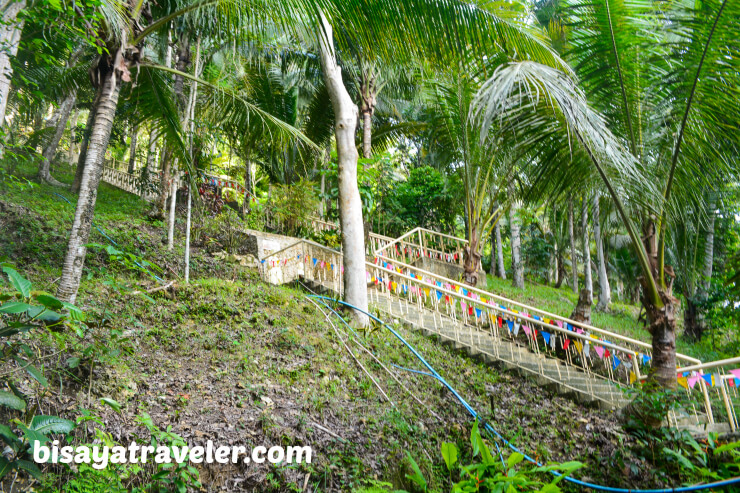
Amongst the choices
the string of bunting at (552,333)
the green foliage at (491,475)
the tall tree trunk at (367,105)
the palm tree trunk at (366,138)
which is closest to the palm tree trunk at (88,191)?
the green foliage at (491,475)

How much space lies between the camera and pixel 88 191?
470 cm

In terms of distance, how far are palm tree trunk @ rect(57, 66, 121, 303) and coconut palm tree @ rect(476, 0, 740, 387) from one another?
4156 mm

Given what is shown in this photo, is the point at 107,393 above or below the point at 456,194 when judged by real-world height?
below

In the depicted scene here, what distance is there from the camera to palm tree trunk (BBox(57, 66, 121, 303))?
14.9 feet

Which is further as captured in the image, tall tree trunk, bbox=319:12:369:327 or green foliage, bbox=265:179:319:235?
green foliage, bbox=265:179:319:235

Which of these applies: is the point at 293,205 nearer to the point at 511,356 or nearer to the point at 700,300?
the point at 511,356

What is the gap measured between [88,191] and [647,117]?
6592 mm

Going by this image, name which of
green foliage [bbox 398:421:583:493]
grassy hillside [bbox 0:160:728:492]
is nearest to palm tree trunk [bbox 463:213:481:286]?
grassy hillside [bbox 0:160:728:492]

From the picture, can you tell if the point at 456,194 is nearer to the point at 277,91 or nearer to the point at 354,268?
the point at 277,91

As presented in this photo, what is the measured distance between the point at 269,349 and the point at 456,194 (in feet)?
39.7

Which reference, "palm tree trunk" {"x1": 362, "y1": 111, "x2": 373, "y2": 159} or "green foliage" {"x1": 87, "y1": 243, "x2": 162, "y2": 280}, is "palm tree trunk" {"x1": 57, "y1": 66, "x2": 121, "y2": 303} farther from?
"palm tree trunk" {"x1": 362, "y1": 111, "x2": 373, "y2": 159}

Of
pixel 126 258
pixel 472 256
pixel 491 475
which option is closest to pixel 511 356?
pixel 491 475

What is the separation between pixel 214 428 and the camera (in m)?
3.55

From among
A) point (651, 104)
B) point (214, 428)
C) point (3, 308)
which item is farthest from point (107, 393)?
point (651, 104)
